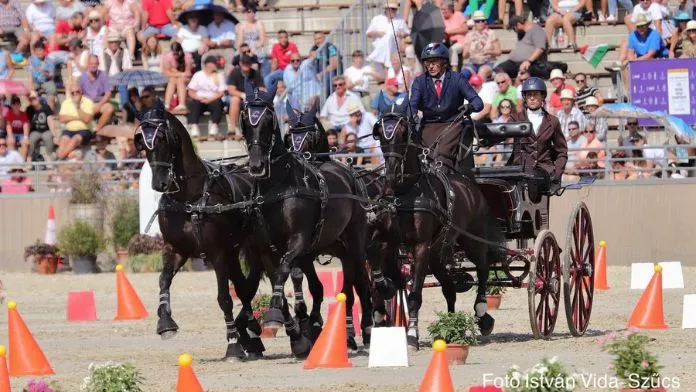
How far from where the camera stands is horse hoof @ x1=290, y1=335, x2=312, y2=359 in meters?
14.0

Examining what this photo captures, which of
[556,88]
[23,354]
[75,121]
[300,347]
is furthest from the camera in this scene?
[75,121]

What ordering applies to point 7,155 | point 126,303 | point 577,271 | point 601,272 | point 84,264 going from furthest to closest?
point 7,155
point 84,264
point 601,272
point 126,303
point 577,271

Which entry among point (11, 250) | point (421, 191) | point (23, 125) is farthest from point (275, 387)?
point (23, 125)

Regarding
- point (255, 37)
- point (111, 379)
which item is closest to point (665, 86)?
point (255, 37)

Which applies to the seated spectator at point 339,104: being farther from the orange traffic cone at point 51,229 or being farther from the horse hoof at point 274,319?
the horse hoof at point 274,319

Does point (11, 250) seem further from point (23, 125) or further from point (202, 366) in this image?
point (202, 366)

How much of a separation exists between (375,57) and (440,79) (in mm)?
11445

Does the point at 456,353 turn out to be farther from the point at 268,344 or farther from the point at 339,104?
the point at 339,104

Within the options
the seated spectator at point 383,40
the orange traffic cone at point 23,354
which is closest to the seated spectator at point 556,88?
the seated spectator at point 383,40

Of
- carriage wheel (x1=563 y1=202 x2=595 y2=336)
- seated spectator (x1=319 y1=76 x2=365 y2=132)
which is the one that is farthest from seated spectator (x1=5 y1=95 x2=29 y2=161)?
carriage wheel (x1=563 y1=202 x2=595 y2=336)

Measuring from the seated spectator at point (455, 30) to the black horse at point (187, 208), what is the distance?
13.0 meters

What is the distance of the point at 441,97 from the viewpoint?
15414 mm

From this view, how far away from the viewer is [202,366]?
1352 cm

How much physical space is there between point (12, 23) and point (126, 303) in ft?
43.0
